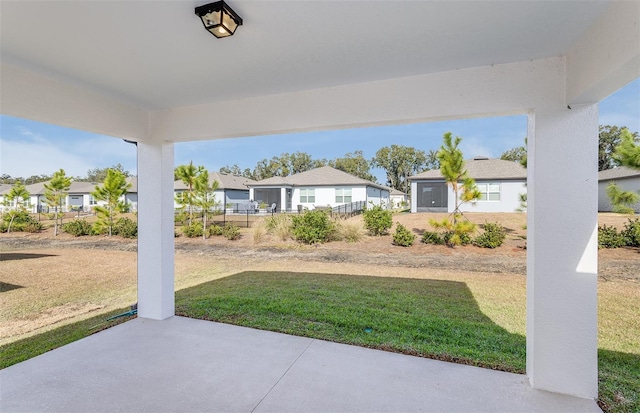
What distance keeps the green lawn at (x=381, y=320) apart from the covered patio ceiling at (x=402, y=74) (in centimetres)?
68

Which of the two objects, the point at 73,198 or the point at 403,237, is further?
the point at 73,198

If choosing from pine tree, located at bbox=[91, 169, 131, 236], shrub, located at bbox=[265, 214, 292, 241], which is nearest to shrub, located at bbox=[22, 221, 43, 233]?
pine tree, located at bbox=[91, 169, 131, 236]

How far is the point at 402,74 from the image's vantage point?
246 cm

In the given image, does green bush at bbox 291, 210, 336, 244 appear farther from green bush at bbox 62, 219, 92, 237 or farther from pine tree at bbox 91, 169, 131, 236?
green bush at bbox 62, 219, 92, 237

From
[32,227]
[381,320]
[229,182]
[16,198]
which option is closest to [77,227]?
[32,227]

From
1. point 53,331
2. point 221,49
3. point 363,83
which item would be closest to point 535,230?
point 363,83

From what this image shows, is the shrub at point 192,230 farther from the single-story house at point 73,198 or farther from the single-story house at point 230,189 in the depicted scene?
the single-story house at point 230,189

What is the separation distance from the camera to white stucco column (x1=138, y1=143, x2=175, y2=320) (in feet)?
11.7

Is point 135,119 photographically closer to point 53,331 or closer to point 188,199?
point 53,331

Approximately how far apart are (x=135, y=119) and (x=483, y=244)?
331 inches

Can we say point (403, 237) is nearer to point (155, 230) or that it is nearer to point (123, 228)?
point (155, 230)

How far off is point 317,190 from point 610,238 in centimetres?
1276

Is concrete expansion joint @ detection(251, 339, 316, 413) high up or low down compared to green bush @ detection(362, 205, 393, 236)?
down

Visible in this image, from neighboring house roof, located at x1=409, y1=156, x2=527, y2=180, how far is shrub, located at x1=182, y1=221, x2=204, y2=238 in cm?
979
